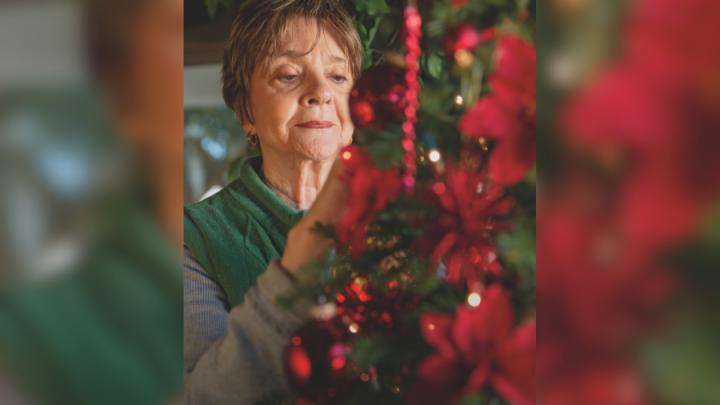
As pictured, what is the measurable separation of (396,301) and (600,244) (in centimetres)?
42

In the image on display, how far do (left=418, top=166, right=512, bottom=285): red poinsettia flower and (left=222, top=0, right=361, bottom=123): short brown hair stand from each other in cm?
Result: 29

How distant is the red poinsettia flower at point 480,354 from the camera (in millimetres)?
641

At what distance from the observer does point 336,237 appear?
79cm

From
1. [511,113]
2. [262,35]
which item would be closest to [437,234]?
[511,113]

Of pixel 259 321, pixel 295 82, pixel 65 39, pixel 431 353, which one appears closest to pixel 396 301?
pixel 431 353

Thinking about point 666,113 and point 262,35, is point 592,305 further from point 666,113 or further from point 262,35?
point 262,35

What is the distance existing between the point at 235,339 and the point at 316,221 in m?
0.19

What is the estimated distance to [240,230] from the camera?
0.97 m

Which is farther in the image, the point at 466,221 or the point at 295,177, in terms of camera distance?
the point at 295,177

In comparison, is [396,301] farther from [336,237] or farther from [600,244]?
[600,244]

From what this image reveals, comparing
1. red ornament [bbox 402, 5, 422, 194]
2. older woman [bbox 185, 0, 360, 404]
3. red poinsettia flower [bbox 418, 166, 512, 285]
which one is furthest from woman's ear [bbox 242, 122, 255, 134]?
red poinsettia flower [bbox 418, 166, 512, 285]

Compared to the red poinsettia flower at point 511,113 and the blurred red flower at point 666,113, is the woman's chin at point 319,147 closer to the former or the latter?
the red poinsettia flower at point 511,113

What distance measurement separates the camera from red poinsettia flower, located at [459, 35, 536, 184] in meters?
0.60

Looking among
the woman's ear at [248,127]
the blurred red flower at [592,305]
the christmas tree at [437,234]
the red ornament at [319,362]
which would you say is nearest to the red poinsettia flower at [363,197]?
the christmas tree at [437,234]
